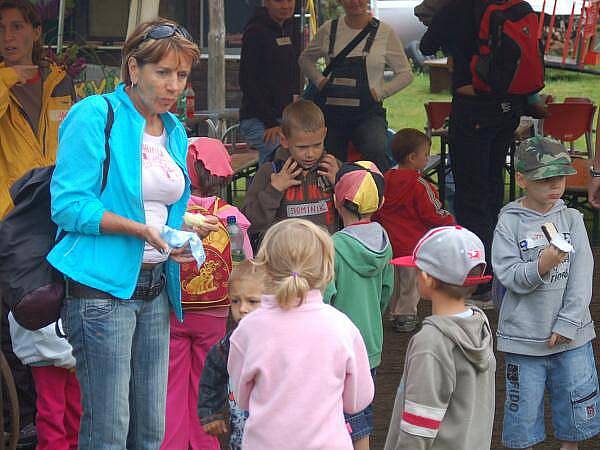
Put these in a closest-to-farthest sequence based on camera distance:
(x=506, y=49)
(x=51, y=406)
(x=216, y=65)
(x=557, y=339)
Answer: (x=557, y=339) < (x=51, y=406) < (x=506, y=49) < (x=216, y=65)

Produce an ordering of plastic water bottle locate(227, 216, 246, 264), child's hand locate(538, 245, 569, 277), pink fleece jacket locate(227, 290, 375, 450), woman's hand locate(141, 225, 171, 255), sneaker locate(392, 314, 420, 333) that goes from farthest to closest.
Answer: sneaker locate(392, 314, 420, 333) → plastic water bottle locate(227, 216, 246, 264) → child's hand locate(538, 245, 569, 277) → woman's hand locate(141, 225, 171, 255) → pink fleece jacket locate(227, 290, 375, 450)

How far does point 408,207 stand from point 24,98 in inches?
105

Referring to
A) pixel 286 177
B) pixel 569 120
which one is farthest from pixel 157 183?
pixel 569 120

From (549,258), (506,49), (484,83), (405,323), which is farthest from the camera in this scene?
(405,323)

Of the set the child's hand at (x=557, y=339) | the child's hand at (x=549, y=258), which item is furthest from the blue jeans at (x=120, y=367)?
the child's hand at (x=557, y=339)

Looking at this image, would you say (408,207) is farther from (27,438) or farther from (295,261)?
(295,261)

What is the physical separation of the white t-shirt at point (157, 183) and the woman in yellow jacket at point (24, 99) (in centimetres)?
176

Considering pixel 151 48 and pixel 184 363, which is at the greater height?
pixel 151 48

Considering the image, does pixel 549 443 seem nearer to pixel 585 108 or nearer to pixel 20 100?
pixel 20 100

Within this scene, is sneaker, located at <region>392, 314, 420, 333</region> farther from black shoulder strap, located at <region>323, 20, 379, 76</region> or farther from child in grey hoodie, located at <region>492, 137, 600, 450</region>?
child in grey hoodie, located at <region>492, 137, 600, 450</region>

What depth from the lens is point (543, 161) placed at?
14.6 feet

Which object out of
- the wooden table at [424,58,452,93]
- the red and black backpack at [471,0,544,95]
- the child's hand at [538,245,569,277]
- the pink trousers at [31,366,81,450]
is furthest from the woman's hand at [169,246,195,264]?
the wooden table at [424,58,452,93]

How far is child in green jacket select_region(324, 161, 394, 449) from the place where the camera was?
4496 mm

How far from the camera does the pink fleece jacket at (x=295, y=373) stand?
297cm
